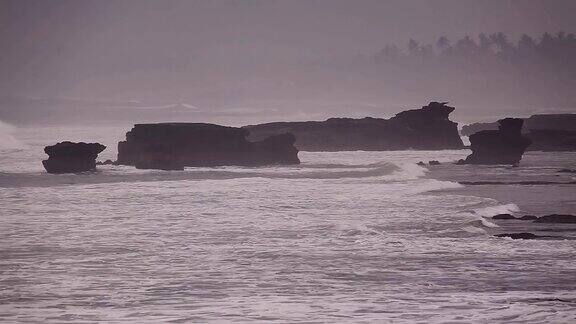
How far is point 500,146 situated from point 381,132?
36.4 m

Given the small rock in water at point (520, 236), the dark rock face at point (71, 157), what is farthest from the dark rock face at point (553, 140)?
the small rock in water at point (520, 236)

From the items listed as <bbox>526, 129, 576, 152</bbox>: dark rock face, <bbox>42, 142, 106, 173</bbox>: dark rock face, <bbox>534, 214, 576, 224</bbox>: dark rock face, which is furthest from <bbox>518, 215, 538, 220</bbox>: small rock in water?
<bbox>526, 129, 576, 152</bbox>: dark rock face

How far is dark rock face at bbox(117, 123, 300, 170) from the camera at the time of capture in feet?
194

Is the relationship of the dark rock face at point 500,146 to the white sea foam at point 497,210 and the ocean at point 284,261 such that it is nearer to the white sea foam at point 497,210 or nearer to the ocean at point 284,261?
the ocean at point 284,261

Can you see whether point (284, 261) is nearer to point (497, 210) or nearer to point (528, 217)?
point (528, 217)

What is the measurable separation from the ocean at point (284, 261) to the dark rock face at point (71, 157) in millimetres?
21139

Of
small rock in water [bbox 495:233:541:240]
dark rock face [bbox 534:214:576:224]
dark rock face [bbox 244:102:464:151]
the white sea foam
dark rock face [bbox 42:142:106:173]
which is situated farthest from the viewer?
dark rock face [bbox 244:102:464:151]

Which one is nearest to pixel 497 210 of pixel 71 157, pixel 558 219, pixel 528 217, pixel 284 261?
pixel 528 217

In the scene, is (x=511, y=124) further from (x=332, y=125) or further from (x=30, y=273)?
(x=30, y=273)

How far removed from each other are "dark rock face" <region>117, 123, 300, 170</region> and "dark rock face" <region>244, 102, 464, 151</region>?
88.3 feet

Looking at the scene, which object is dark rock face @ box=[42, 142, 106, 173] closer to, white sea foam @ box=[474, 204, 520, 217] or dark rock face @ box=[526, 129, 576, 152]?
white sea foam @ box=[474, 204, 520, 217]

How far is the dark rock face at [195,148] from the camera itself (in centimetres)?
5922

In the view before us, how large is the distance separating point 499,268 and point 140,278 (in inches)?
225

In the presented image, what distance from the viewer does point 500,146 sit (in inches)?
2638
